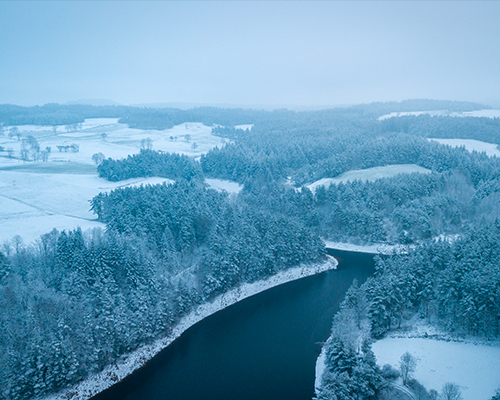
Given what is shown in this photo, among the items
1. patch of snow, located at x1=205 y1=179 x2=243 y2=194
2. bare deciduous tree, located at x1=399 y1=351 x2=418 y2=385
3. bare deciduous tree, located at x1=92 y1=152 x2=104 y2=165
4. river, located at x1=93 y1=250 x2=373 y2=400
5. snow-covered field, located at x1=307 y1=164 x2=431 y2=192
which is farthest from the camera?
bare deciduous tree, located at x1=92 y1=152 x2=104 y2=165

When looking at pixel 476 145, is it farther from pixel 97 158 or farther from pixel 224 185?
pixel 97 158

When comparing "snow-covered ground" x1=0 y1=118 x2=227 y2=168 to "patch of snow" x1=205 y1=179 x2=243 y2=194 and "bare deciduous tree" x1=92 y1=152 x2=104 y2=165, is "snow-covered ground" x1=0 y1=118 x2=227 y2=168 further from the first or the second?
"patch of snow" x1=205 y1=179 x2=243 y2=194

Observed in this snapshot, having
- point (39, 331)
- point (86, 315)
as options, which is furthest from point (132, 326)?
point (39, 331)

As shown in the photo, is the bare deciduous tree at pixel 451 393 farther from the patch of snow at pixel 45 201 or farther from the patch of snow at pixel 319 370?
the patch of snow at pixel 45 201

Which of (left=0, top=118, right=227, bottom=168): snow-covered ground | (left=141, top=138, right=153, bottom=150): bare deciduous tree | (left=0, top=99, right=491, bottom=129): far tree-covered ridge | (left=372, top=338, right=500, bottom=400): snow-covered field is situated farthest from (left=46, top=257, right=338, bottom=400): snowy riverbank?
(left=0, top=99, right=491, bottom=129): far tree-covered ridge

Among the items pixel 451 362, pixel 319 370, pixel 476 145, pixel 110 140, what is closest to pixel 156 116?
pixel 110 140

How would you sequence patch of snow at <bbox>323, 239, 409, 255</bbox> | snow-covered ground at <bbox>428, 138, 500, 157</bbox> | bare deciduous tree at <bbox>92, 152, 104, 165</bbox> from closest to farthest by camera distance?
1. patch of snow at <bbox>323, 239, 409, 255</bbox>
2. snow-covered ground at <bbox>428, 138, 500, 157</bbox>
3. bare deciduous tree at <bbox>92, 152, 104, 165</bbox>
